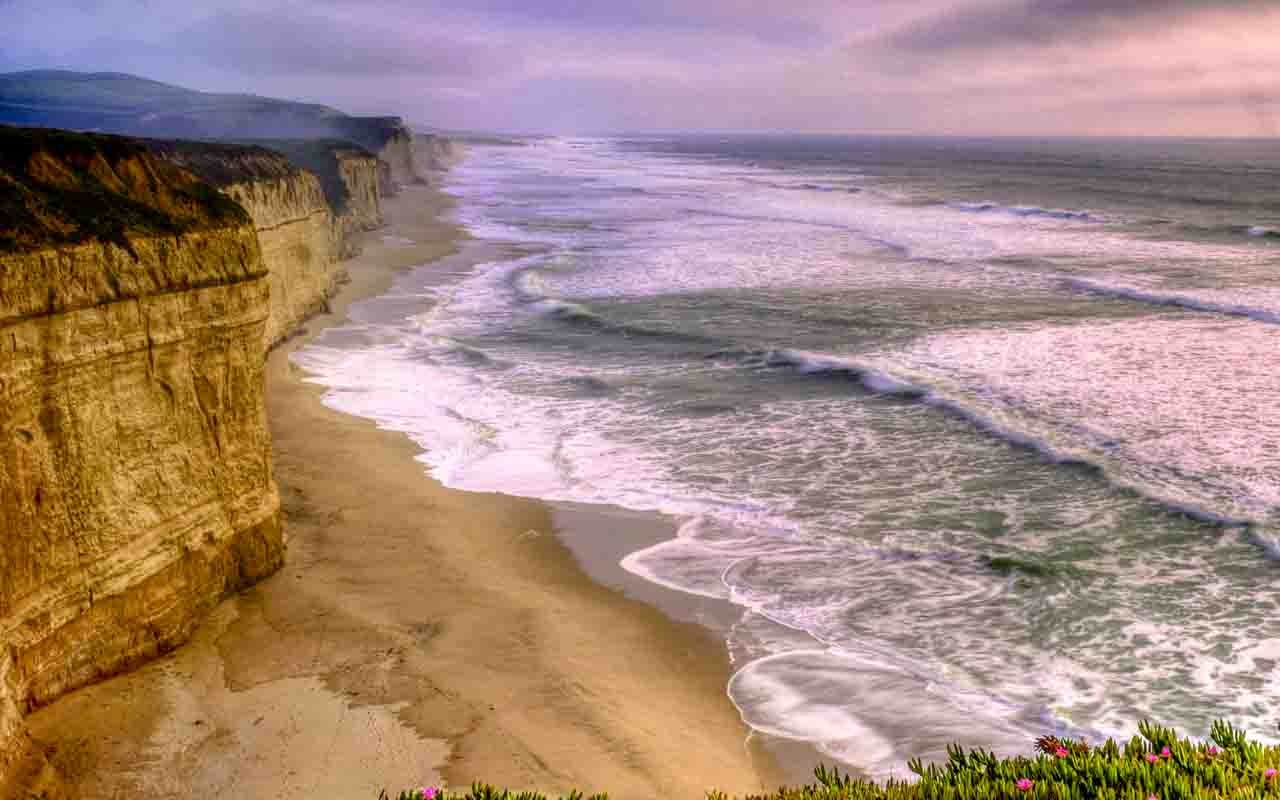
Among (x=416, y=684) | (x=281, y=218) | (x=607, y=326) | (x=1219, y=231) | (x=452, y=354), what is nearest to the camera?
(x=416, y=684)

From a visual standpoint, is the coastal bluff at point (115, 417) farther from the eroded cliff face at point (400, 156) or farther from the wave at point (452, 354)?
the eroded cliff face at point (400, 156)

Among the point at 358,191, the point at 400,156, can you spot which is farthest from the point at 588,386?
the point at 400,156

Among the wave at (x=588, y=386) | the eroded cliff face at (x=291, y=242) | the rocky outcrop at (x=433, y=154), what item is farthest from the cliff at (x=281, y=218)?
the rocky outcrop at (x=433, y=154)

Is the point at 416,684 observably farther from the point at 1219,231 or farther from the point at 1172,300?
the point at 1219,231

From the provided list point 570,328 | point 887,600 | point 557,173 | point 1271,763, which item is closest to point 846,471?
point 887,600

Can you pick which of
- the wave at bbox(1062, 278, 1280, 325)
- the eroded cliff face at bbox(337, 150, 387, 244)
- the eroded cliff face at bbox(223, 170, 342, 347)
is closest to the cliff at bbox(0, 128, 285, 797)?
the eroded cliff face at bbox(223, 170, 342, 347)

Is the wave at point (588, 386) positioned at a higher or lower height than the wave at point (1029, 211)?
lower

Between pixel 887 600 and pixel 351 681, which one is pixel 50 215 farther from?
pixel 887 600
